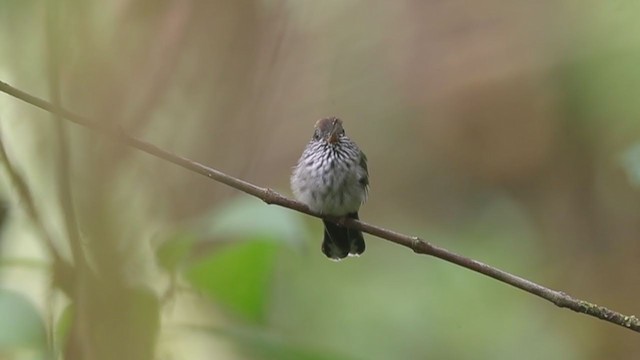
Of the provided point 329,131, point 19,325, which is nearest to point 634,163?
point 329,131

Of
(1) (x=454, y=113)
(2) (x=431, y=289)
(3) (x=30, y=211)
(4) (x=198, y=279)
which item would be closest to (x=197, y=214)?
(4) (x=198, y=279)

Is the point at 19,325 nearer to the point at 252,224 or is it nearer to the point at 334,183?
the point at 252,224

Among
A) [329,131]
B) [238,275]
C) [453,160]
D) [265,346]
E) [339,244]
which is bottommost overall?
[265,346]

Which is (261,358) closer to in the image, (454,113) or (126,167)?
(126,167)

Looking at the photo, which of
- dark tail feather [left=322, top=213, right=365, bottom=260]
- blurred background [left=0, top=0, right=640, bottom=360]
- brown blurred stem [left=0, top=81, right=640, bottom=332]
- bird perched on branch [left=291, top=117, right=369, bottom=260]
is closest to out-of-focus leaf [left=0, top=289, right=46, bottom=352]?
brown blurred stem [left=0, top=81, right=640, bottom=332]

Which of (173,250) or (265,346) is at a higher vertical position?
(173,250)

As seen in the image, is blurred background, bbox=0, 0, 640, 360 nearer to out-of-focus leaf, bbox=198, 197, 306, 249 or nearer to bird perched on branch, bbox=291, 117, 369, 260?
bird perched on branch, bbox=291, 117, 369, 260
